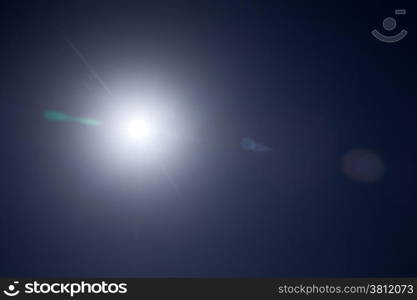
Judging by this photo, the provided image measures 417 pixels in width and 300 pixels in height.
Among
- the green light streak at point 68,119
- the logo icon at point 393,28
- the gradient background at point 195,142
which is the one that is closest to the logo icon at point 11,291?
the gradient background at point 195,142

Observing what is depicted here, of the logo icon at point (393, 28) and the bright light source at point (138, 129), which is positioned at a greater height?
the logo icon at point (393, 28)

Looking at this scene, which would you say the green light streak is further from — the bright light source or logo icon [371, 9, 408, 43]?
logo icon [371, 9, 408, 43]

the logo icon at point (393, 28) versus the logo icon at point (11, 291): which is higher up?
the logo icon at point (393, 28)

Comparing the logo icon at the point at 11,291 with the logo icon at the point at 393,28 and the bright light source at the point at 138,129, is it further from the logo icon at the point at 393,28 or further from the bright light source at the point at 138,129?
the logo icon at the point at 393,28

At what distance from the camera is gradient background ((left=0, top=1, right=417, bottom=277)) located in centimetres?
179

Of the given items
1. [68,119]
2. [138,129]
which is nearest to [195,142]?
[138,129]

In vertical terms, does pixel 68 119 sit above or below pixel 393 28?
below

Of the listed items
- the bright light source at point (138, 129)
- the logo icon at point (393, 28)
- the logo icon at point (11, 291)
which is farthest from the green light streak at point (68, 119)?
the logo icon at point (393, 28)

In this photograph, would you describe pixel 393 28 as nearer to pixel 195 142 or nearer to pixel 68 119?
pixel 195 142

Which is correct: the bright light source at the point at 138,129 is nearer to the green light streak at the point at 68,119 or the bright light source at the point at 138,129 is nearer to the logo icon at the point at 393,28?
the green light streak at the point at 68,119

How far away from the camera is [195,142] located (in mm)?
1826

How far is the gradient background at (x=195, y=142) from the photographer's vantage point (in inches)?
70.4

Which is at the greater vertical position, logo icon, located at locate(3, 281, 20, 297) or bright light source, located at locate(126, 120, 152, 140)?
bright light source, located at locate(126, 120, 152, 140)

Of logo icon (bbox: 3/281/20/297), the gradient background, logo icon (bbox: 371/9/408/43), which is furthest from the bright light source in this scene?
logo icon (bbox: 371/9/408/43)
